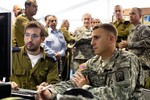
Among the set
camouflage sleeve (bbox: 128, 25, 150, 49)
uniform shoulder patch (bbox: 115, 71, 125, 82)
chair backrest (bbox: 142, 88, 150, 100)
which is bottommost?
chair backrest (bbox: 142, 88, 150, 100)

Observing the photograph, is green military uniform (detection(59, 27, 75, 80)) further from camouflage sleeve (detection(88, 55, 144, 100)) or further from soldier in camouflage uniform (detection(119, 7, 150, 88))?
camouflage sleeve (detection(88, 55, 144, 100))

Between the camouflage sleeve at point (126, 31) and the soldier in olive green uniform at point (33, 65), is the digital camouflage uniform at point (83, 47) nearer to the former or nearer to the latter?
the camouflage sleeve at point (126, 31)

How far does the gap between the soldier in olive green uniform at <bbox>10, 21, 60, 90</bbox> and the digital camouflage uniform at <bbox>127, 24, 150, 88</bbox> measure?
5.58 feet

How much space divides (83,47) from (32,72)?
2.19 m

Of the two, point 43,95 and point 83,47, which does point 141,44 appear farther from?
point 43,95

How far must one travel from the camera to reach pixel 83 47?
4.28m

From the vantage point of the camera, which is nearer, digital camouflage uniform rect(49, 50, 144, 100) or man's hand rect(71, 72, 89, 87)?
digital camouflage uniform rect(49, 50, 144, 100)

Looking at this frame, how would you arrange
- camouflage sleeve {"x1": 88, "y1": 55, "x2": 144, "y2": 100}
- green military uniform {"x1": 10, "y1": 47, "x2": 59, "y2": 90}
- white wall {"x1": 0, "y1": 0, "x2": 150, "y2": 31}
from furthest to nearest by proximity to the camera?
white wall {"x1": 0, "y1": 0, "x2": 150, "y2": 31}
green military uniform {"x1": 10, "y1": 47, "x2": 59, "y2": 90}
camouflage sleeve {"x1": 88, "y1": 55, "x2": 144, "y2": 100}

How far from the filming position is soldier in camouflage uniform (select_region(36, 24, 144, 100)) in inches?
67.0

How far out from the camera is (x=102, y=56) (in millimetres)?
2002

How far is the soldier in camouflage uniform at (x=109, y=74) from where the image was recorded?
1.70 m

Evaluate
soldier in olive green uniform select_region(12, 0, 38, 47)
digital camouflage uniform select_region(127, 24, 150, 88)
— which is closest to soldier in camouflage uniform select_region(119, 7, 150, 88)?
digital camouflage uniform select_region(127, 24, 150, 88)

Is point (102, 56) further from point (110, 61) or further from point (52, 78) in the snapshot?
point (52, 78)

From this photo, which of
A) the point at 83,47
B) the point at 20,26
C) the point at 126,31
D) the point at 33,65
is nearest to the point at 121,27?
the point at 126,31
